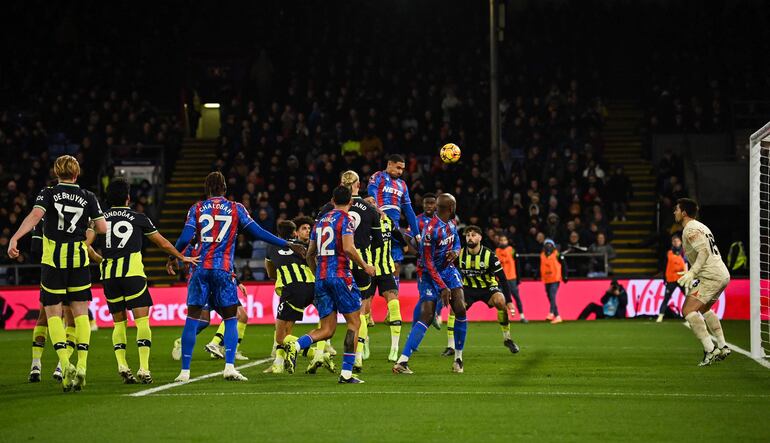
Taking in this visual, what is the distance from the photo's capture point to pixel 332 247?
468 inches

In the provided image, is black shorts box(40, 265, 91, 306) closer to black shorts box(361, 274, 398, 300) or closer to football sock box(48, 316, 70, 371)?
football sock box(48, 316, 70, 371)

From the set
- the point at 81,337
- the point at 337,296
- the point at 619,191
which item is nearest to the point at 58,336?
the point at 81,337

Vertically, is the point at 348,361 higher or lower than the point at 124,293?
lower

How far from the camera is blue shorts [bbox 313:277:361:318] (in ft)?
39.0

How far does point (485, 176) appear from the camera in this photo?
31.7 metres

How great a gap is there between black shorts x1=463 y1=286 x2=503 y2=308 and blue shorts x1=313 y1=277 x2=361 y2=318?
5506 mm

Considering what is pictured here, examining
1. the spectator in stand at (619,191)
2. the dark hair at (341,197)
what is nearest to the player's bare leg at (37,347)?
the dark hair at (341,197)

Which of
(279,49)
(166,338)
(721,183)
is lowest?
(166,338)

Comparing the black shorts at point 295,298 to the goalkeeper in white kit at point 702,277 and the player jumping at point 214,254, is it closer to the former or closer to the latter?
the player jumping at point 214,254

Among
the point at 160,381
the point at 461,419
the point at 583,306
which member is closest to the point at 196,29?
the point at 583,306

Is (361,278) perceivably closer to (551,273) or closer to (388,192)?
(388,192)

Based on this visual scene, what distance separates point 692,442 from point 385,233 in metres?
7.64

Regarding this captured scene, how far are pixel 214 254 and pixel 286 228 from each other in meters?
2.68

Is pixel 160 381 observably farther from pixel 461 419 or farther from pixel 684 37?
pixel 684 37
